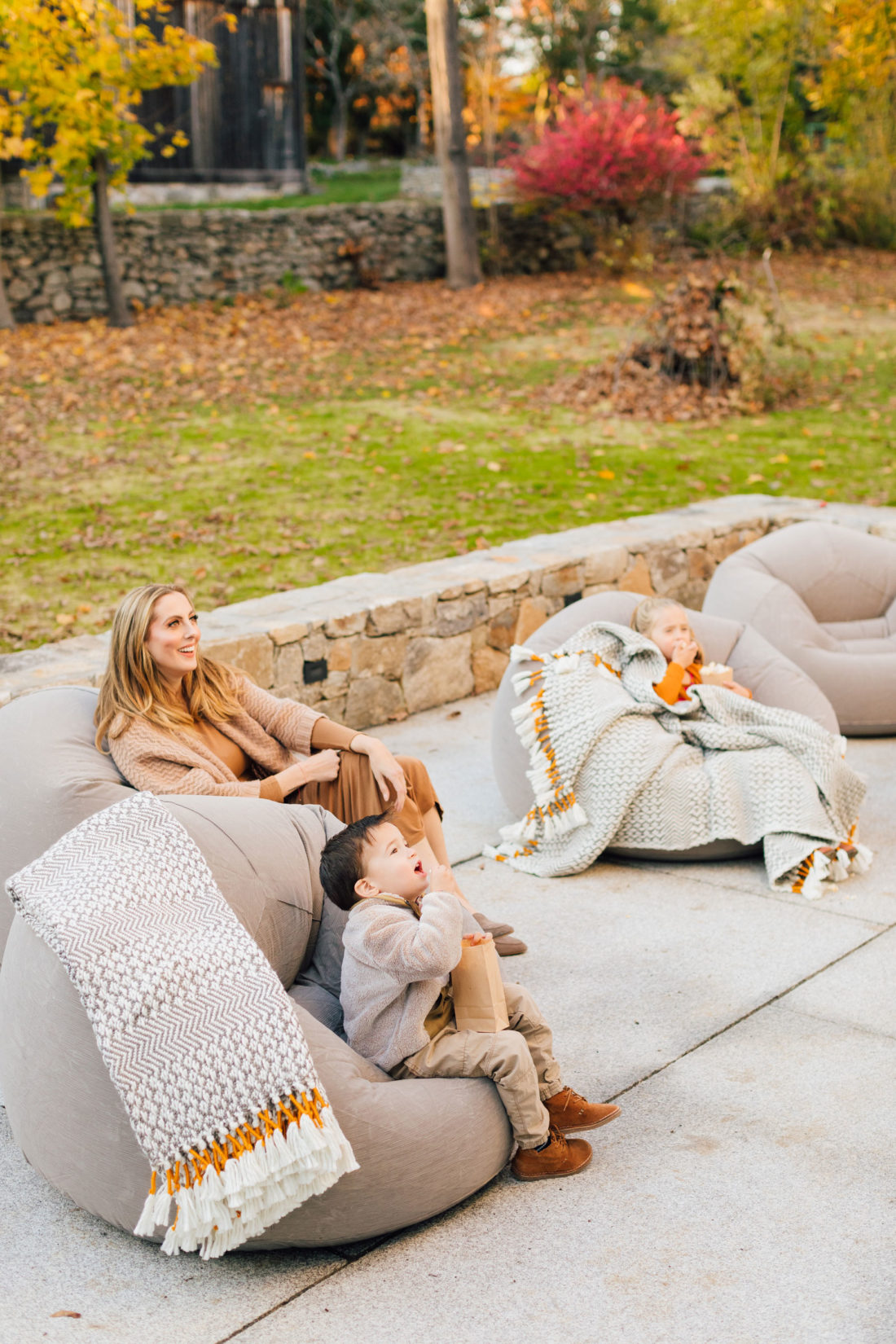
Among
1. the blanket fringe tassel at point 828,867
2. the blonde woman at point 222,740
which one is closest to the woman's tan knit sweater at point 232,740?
the blonde woman at point 222,740

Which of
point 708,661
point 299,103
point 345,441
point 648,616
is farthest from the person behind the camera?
point 299,103

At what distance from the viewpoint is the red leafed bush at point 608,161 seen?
17.9 meters

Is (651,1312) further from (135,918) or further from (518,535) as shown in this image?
(518,535)

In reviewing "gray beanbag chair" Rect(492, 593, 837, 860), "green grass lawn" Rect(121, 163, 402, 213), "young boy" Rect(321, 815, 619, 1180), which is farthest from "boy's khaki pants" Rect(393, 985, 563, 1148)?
"green grass lawn" Rect(121, 163, 402, 213)

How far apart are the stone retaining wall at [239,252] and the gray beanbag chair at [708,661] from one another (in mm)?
11703

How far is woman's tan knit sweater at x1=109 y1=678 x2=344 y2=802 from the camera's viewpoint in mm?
3727

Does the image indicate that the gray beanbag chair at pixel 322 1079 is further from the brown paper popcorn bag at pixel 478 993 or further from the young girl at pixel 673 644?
the young girl at pixel 673 644

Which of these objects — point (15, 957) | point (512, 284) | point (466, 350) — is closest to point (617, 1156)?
point (15, 957)

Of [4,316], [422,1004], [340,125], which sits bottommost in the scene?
[422,1004]

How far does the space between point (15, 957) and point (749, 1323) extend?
5.79 ft

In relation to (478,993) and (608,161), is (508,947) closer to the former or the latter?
(478,993)

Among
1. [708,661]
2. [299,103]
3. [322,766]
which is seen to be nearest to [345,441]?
[708,661]

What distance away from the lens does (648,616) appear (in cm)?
532

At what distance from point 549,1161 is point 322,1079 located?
0.64 m
